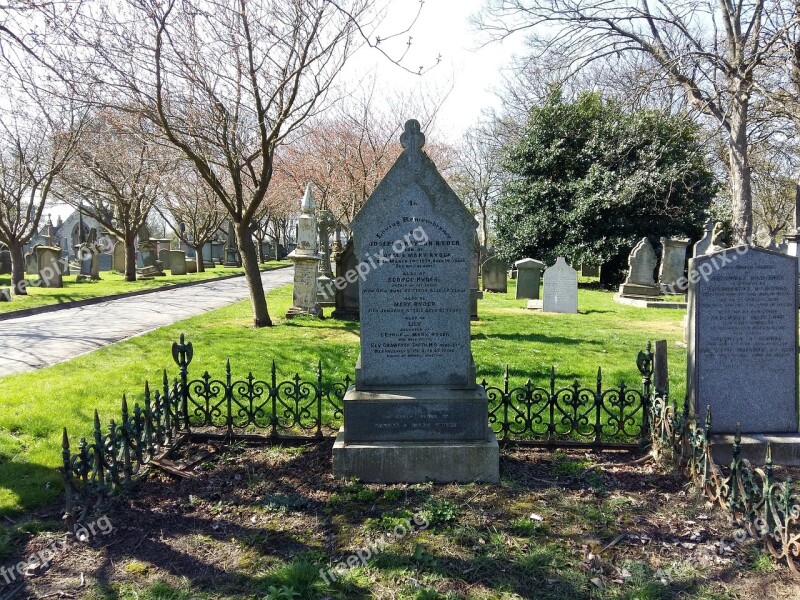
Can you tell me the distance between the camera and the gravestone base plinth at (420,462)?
4840 mm

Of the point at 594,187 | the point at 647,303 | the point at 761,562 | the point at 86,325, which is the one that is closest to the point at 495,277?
the point at 647,303

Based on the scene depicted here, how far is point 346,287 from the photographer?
48.6ft

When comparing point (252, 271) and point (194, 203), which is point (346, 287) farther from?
point (194, 203)

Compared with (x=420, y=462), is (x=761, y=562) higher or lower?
lower

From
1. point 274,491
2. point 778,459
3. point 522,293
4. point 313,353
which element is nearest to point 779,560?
point 778,459

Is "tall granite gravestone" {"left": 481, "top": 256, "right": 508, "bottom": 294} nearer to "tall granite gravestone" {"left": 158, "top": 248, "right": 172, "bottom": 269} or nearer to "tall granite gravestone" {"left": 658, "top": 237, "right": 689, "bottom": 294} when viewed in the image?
"tall granite gravestone" {"left": 658, "top": 237, "right": 689, "bottom": 294}

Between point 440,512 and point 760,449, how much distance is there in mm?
3223

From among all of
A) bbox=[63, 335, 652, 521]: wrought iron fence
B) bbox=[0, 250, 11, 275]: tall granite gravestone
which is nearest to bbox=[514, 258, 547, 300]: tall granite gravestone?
bbox=[63, 335, 652, 521]: wrought iron fence

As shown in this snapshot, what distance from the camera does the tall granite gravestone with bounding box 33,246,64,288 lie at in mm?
24750

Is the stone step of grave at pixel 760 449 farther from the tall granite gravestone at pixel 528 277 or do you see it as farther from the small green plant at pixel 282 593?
the tall granite gravestone at pixel 528 277

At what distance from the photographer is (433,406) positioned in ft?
16.2

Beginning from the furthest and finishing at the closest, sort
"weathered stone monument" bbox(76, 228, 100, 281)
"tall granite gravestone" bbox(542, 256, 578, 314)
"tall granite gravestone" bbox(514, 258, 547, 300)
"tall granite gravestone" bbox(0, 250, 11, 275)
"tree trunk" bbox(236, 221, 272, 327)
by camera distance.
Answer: "tall granite gravestone" bbox(0, 250, 11, 275) < "weathered stone monument" bbox(76, 228, 100, 281) < "tall granite gravestone" bbox(514, 258, 547, 300) < "tall granite gravestone" bbox(542, 256, 578, 314) < "tree trunk" bbox(236, 221, 272, 327)

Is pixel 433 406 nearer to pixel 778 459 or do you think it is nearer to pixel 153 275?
pixel 778 459

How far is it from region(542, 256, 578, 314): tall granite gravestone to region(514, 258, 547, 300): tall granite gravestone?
2.26 m
